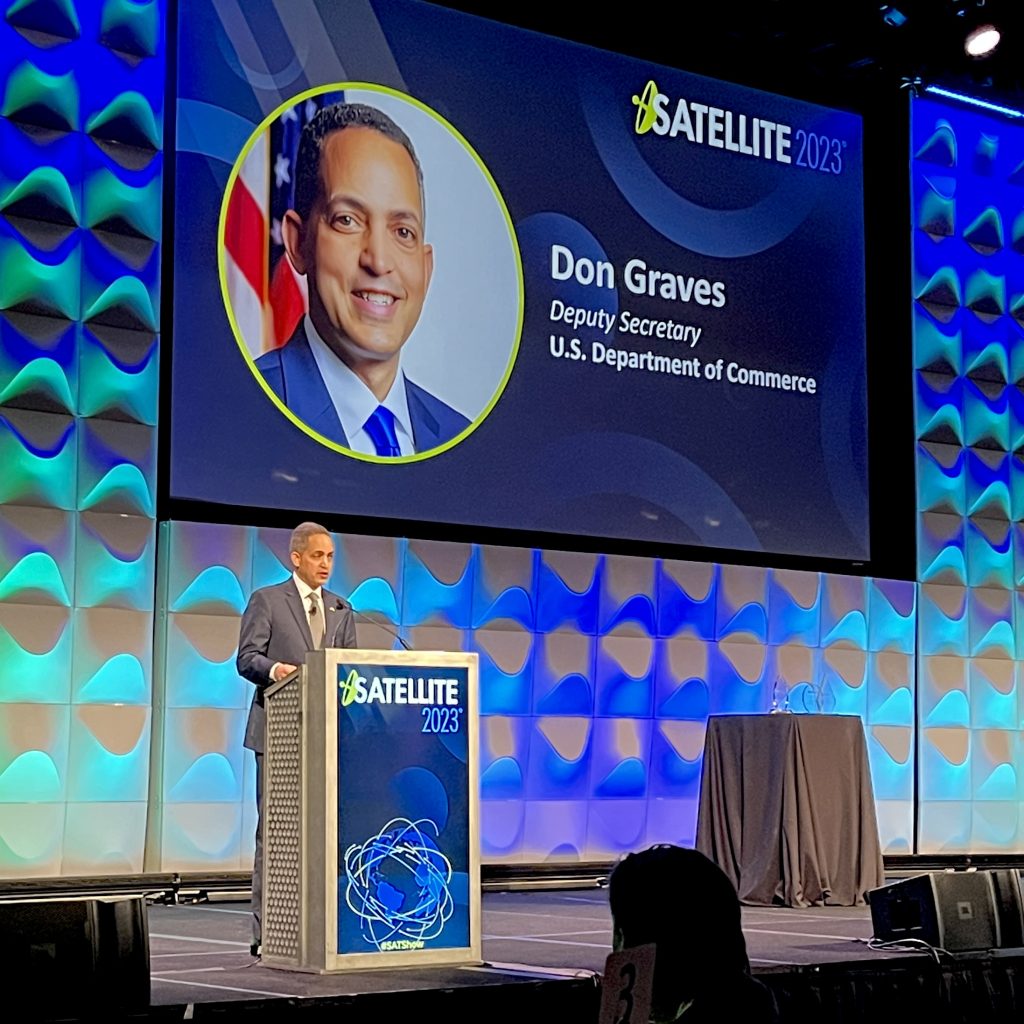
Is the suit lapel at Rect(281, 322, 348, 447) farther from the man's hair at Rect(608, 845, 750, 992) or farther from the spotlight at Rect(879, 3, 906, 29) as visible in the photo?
the man's hair at Rect(608, 845, 750, 992)

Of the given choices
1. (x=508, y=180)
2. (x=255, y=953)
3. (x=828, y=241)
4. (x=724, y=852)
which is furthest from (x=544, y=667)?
(x=255, y=953)

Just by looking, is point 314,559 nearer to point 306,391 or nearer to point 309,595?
point 309,595

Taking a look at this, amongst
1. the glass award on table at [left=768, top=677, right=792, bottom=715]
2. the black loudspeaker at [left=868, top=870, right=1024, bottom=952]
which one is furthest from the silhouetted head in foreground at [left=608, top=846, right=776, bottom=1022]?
the glass award on table at [left=768, top=677, right=792, bottom=715]

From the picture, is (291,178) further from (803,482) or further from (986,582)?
(986,582)

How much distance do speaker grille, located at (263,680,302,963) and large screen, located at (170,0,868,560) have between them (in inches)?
112

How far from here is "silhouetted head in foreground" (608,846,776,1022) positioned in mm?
1761

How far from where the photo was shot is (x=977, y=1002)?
4137 mm

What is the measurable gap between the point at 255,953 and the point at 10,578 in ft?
8.94

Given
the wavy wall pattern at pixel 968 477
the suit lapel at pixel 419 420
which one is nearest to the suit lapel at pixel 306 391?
the suit lapel at pixel 419 420

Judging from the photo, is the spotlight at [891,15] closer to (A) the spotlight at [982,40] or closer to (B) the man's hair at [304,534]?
(A) the spotlight at [982,40]

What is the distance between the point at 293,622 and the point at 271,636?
8 cm

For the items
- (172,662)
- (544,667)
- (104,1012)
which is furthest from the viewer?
(544,667)

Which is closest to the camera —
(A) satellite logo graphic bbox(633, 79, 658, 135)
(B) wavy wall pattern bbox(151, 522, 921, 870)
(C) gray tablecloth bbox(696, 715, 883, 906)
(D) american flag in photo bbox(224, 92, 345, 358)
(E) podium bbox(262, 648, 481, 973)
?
(E) podium bbox(262, 648, 481, 973)

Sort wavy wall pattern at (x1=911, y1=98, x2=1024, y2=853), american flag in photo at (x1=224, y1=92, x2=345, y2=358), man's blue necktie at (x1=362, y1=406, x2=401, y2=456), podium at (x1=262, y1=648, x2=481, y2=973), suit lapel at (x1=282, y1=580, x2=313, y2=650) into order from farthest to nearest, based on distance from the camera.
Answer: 1. wavy wall pattern at (x1=911, y1=98, x2=1024, y2=853)
2. man's blue necktie at (x1=362, y1=406, x2=401, y2=456)
3. american flag in photo at (x1=224, y1=92, x2=345, y2=358)
4. suit lapel at (x1=282, y1=580, x2=313, y2=650)
5. podium at (x1=262, y1=648, x2=481, y2=973)
